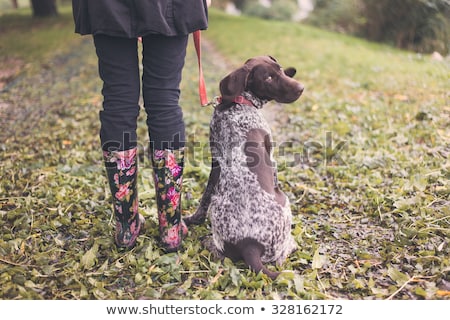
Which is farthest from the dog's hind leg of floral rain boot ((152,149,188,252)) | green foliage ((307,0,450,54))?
green foliage ((307,0,450,54))

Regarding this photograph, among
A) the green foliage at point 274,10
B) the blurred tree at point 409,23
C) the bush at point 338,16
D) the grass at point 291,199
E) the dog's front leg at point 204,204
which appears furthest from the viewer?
the green foliage at point 274,10

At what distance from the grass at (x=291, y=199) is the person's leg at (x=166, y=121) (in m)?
0.22

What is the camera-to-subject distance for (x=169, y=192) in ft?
8.11

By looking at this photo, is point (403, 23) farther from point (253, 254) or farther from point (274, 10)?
point (253, 254)

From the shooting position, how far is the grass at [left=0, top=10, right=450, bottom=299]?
2.36 m

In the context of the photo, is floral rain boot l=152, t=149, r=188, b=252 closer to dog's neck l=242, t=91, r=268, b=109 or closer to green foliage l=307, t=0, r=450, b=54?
dog's neck l=242, t=91, r=268, b=109

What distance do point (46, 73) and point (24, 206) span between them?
16.4 ft

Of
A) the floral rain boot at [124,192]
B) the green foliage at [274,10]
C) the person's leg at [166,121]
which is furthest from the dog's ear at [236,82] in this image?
the green foliage at [274,10]

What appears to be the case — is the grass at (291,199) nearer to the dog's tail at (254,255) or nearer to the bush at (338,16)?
the dog's tail at (254,255)

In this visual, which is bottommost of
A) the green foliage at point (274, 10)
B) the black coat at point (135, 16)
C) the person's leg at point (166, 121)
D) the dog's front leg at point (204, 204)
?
the green foliage at point (274, 10)

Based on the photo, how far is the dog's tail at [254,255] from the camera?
230 cm

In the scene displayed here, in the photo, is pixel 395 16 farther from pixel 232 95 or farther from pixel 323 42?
pixel 232 95

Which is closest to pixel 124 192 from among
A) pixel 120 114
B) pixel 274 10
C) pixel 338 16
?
pixel 120 114

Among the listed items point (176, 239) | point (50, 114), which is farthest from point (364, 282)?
point (50, 114)
